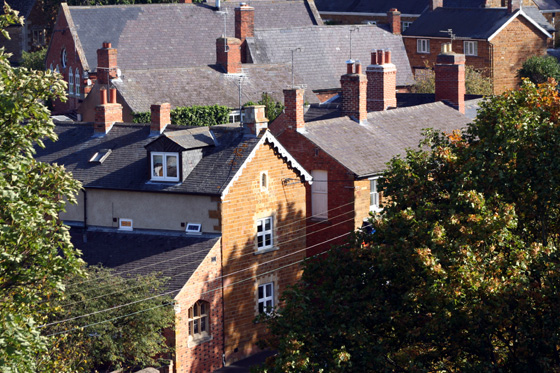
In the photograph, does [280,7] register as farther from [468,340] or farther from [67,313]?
[468,340]

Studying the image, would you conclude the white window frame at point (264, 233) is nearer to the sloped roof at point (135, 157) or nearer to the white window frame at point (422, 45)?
the sloped roof at point (135, 157)

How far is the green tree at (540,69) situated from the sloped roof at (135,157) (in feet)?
141

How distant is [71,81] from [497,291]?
170 feet

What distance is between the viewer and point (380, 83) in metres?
53.2

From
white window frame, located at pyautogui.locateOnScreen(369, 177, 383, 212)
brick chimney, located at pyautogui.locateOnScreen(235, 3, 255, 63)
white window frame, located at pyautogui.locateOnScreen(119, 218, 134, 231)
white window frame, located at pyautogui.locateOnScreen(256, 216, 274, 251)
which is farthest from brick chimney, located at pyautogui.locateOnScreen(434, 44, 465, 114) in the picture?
brick chimney, located at pyautogui.locateOnScreen(235, 3, 255, 63)

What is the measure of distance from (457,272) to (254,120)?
55.4 ft

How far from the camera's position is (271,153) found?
40781 millimetres

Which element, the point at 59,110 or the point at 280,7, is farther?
the point at 280,7

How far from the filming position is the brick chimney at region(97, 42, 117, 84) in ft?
195

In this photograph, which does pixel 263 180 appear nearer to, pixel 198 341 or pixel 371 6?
pixel 198 341

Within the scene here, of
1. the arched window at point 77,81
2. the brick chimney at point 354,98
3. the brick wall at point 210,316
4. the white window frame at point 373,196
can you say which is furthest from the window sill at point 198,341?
the arched window at point 77,81

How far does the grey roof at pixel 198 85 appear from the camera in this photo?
6028cm

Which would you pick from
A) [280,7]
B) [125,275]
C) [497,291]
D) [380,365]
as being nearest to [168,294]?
[125,275]

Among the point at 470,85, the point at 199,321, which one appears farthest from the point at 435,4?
the point at 199,321
